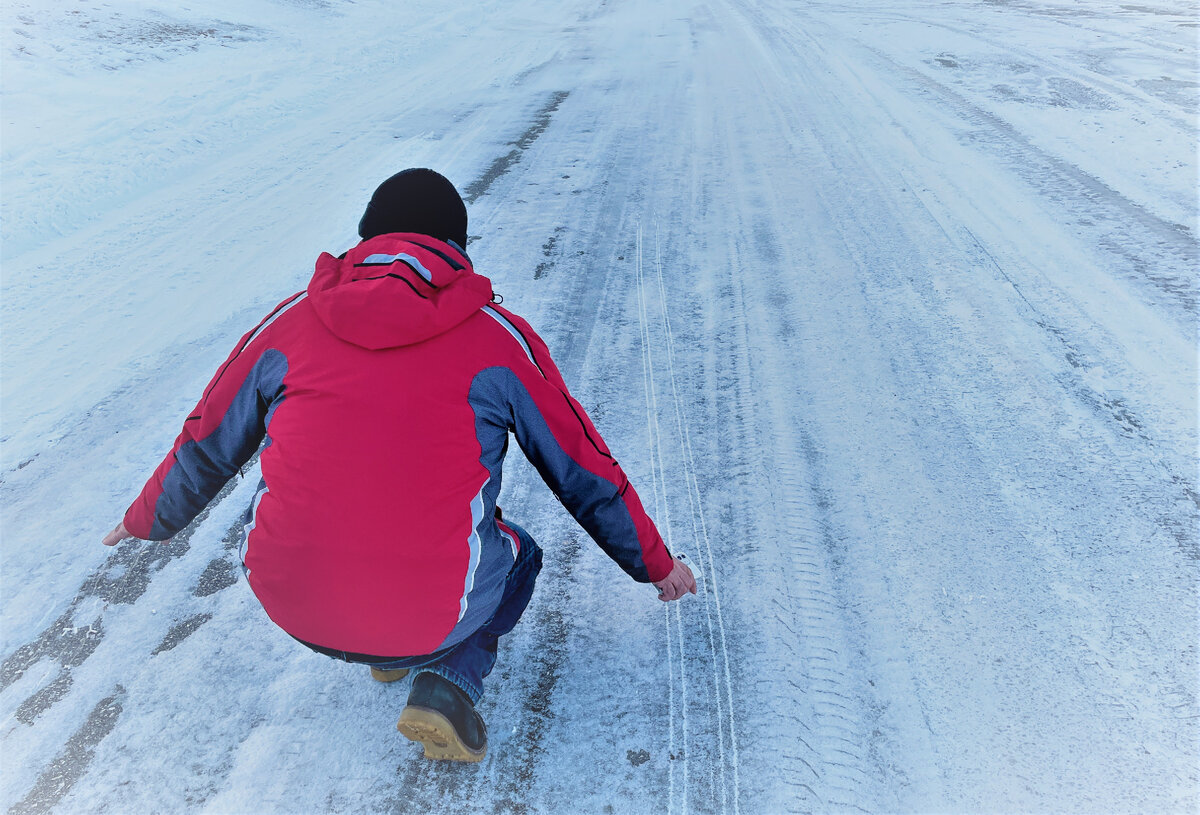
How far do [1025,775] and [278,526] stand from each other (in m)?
1.73

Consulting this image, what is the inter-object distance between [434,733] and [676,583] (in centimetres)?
64

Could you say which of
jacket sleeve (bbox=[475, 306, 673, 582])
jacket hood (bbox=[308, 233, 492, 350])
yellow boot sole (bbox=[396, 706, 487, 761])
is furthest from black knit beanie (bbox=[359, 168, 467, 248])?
yellow boot sole (bbox=[396, 706, 487, 761])

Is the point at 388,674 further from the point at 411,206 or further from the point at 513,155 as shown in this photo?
the point at 513,155

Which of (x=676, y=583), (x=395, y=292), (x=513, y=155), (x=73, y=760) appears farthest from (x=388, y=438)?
(x=513, y=155)

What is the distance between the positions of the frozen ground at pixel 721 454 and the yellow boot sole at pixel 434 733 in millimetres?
96

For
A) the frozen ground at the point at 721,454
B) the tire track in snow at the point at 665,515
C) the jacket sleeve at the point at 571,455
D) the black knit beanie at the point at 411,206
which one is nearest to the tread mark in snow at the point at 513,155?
the frozen ground at the point at 721,454

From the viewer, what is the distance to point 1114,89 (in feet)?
22.0

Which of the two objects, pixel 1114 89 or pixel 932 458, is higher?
pixel 1114 89

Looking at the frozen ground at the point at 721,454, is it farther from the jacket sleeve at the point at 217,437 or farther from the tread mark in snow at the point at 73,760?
the jacket sleeve at the point at 217,437

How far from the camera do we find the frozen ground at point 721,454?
179 centimetres

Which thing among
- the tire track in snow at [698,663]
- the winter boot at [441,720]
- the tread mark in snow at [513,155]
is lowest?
the tire track in snow at [698,663]

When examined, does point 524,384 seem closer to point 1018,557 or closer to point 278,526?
point 278,526

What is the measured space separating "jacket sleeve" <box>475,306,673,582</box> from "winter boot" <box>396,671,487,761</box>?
48cm

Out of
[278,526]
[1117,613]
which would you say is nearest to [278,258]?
[278,526]
